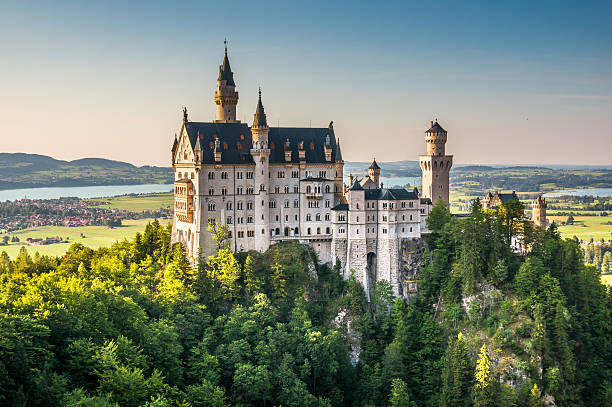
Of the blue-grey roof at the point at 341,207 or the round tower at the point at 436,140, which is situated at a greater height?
the round tower at the point at 436,140

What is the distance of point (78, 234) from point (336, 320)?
227ft

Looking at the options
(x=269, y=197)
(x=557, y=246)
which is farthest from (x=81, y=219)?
(x=557, y=246)

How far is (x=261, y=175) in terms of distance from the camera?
3723 inches

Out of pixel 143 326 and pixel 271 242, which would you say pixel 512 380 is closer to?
pixel 271 242

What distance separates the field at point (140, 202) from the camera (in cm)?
16938

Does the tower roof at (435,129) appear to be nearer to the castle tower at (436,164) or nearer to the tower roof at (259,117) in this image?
the castle tower at (436,164)

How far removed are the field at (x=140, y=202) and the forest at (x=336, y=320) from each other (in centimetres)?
6612

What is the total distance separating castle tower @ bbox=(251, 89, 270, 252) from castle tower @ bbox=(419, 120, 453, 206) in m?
28.0

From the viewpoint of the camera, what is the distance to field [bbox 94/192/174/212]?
16938 cm

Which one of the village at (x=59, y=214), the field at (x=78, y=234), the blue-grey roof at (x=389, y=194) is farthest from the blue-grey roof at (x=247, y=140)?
the village at (x=59, y=214)

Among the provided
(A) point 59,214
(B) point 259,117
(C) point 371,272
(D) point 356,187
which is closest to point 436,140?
(D) point 356,187

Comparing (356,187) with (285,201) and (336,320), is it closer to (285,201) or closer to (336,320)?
(285,201)

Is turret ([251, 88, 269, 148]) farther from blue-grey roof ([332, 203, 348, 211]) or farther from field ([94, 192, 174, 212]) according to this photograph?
field ([94, 192, 174, 212])

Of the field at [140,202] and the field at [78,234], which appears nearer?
the field at [78,234]
